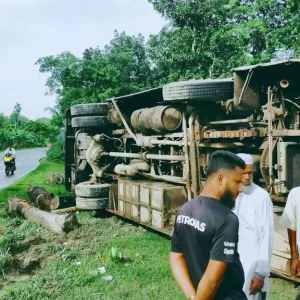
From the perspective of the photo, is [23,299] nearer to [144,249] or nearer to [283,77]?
[144,249]

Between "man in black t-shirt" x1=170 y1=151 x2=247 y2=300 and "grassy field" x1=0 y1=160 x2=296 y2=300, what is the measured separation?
2659mm

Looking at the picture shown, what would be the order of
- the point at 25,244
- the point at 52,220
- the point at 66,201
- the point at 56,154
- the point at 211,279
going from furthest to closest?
the point at 56,154, the point at 66,201, the point at 52,220, the point at 25,244, the point at 211,279

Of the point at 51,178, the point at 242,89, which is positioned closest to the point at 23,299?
the point at 242,89

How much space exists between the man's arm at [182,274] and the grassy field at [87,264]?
258 cm

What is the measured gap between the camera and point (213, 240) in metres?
2.34

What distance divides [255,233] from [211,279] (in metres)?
1.24

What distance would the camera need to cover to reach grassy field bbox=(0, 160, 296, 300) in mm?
5203

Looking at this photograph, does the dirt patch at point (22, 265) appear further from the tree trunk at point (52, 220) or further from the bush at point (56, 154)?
the bush at point (56, 154)

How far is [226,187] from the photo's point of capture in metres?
2.51

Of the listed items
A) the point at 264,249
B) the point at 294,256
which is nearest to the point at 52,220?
the point at 294,256

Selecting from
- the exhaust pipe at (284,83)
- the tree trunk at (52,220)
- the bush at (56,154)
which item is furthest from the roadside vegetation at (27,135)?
the exhaust pipe at (284,83)

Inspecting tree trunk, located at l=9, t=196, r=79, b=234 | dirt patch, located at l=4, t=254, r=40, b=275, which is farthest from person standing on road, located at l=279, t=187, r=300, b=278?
tree trunk, located at l=9, t=196, r=79, b=234

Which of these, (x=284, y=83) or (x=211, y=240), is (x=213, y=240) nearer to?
(x=211, y=240)

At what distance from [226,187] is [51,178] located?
15231mm
